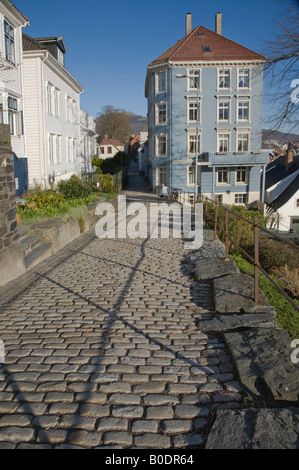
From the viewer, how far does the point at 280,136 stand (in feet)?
43.4

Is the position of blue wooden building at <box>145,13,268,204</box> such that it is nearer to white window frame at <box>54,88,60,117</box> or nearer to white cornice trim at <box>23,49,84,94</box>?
white cornice trim at <box>23,49,84,94</box>

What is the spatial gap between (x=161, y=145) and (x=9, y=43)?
21673 mm

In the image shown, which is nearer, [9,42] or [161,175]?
[9,42]

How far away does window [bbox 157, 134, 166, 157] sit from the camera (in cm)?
3859

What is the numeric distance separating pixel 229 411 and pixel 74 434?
1.18 m

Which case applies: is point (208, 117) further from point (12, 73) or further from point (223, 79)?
point (12, 73)

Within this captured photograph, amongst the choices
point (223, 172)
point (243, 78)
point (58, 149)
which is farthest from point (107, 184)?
point (243, 78)

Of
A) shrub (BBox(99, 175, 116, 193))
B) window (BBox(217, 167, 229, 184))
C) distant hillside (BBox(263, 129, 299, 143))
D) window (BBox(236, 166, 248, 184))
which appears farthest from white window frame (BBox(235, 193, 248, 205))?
distant hillside (BBox(263, 129, 299, 143))

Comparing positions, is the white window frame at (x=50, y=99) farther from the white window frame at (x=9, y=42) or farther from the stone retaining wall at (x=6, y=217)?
the stone retaining wall at (x=6, y=217)

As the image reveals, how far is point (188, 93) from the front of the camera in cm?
3700

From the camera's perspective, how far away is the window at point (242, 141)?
38.6 m

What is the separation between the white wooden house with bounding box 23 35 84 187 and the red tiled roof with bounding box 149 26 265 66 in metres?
11.8

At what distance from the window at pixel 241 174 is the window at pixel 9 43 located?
25.0 metres
